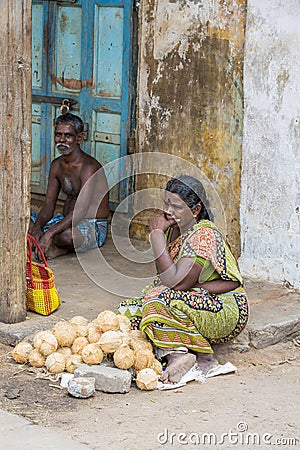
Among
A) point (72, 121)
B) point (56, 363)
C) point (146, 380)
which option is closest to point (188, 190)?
point (146, 380)

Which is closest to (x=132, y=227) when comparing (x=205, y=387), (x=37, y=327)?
(x=37, y=327)

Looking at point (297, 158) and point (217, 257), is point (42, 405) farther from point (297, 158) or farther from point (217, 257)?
point (297, 158)

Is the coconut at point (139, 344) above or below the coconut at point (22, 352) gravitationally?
above

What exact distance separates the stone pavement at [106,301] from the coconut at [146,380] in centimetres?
68

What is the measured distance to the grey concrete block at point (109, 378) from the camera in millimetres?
4566

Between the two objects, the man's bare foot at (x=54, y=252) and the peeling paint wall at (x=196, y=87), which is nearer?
the peeling paint wall at (x=196, y=87)

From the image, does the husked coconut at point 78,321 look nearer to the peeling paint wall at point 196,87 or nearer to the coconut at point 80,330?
the coconut at point 80,330

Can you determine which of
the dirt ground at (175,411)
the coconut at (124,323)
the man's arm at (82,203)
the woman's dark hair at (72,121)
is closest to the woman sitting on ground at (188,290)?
the coconut at (124,323)

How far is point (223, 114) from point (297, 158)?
83 centimetres

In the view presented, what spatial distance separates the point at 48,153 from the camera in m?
8.17

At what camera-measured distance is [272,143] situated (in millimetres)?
6094

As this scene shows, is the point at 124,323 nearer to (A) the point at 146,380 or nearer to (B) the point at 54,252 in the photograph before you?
(A) the point at 146,380

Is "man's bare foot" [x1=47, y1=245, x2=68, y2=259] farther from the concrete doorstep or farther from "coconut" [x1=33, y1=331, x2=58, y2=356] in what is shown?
"coconut" [x1=33, y1=331, x2=58, y2=356]

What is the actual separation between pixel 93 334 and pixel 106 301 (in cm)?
97
